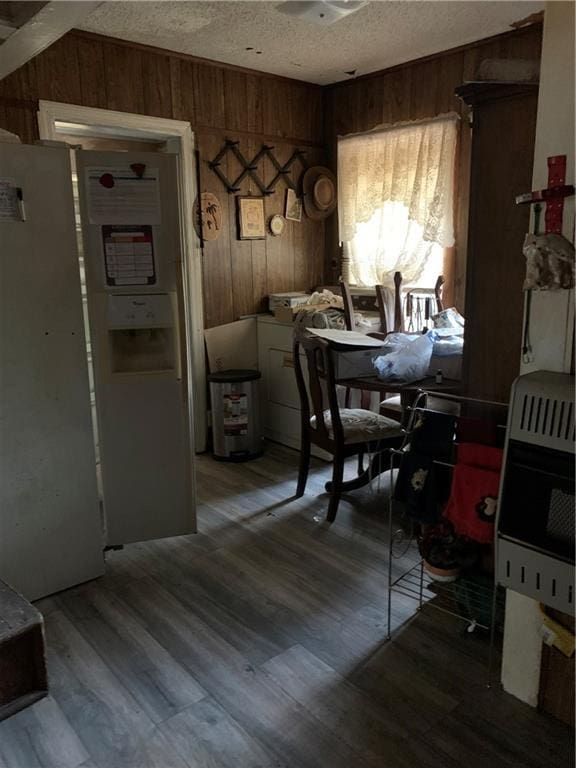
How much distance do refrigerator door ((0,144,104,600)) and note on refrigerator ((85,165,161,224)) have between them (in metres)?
0.15

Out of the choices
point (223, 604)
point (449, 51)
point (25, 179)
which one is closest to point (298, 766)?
point (223, 604)

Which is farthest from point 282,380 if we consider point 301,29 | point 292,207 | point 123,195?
point 301,29

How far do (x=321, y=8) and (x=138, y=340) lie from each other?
1.59 m

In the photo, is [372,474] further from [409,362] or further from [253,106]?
[253,106]

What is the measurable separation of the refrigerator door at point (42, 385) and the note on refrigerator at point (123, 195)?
0.50 feet

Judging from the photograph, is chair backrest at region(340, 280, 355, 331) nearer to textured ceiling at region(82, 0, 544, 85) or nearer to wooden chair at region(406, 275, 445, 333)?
wooden chair at region(406, 275, 445, 333)

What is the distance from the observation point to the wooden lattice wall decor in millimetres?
3865

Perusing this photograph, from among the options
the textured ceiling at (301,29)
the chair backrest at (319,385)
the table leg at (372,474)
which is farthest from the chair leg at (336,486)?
the textured ceiling at (301,29)

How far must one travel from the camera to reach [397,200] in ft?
12.8

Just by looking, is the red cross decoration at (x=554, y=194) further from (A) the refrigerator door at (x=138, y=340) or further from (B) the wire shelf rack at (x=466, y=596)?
(A) the refrigerator door at (x=138, y=340)

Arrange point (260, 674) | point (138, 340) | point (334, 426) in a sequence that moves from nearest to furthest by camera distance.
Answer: point (260, 674), point (138, 340), point (334, 426)

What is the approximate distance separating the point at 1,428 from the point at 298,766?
1500mm

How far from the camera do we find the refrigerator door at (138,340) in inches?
93.7

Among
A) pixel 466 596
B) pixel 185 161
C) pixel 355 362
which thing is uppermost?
pixel 185 161
